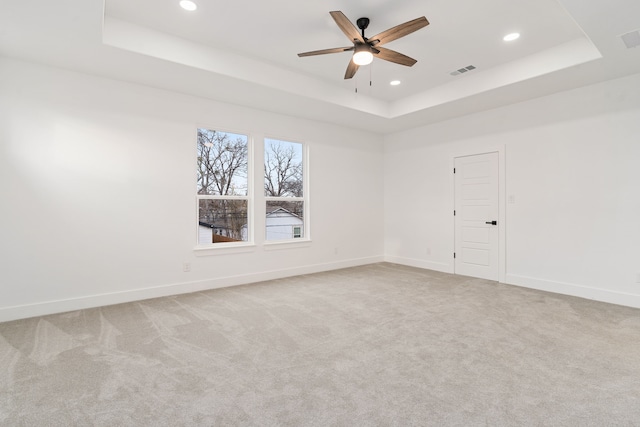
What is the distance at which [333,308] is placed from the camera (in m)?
3.68

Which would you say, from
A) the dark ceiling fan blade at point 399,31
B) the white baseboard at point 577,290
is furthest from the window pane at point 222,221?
the white baseboard at point 577,290

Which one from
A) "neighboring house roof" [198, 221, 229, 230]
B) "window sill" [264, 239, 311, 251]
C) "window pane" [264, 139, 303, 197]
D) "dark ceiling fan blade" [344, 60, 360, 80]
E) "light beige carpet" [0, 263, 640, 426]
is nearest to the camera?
"light beige carpet" [0, 263, 640, 426]

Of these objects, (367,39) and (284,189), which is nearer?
(367,39)

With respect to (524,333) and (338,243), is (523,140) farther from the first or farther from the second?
(338,243)

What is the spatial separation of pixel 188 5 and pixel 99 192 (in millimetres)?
2388

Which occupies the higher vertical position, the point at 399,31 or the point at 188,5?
the point at 188,5

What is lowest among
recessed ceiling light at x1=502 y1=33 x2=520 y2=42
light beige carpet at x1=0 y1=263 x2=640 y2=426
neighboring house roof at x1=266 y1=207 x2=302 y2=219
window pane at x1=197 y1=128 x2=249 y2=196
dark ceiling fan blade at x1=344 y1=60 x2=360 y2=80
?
light beige carpet at x1=0 y1=263 x2=640 y2=426

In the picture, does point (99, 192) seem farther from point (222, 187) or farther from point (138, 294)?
point (222, 187)

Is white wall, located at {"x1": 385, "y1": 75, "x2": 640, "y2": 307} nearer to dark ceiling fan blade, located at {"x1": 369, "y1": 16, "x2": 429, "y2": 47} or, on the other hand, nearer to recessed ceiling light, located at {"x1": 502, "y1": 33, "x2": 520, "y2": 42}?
recessed ceiling light, located at {"x1": 502, "y1": 33, "x2": 520, "y2": 42}

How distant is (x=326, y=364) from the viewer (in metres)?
2.37

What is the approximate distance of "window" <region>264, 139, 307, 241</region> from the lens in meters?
5.26

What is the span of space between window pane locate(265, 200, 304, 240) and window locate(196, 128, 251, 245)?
16.7 inches

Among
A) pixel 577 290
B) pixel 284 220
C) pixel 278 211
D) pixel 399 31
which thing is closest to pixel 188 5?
pixel 399 31

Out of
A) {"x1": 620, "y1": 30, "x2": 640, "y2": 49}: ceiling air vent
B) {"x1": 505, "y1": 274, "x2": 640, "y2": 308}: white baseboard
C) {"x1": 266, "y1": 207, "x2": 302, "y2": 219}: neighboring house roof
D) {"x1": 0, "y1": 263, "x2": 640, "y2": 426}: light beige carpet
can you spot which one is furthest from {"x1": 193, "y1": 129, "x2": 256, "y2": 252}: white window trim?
{"x1": 620, "y1": 30, "x2": 640, "y2": 49}: ceiling air vent
